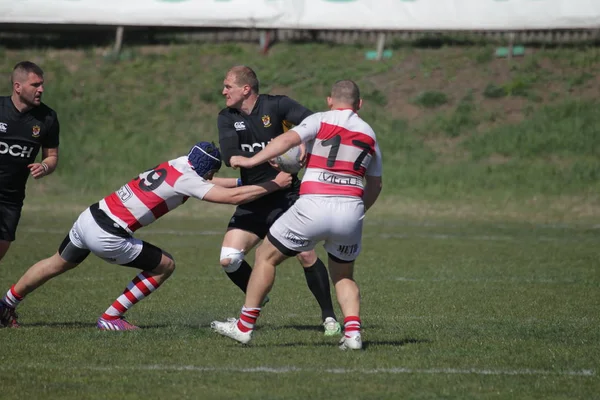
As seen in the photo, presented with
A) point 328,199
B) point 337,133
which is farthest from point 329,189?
point 337,133

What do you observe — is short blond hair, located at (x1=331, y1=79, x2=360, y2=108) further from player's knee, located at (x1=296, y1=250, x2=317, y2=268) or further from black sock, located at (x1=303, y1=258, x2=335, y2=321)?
black sock, located at (x1=303, y1=258, x2=335, y2=321)

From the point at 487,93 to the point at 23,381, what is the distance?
1931 cm

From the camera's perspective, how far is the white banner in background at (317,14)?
77.4 feet

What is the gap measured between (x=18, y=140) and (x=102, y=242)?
68.1 inches

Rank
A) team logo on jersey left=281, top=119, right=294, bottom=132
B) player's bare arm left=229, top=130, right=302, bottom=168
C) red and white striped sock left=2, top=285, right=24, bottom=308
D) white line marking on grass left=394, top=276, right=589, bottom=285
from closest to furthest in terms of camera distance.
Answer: player's bare arm left=229, top=130, right=302, bottom=168
red and white striped sock left=2, top=285, right=24, bottom=308
team logo on jersey left=281, top=119, right=294, bottom=132
white line marking on grass left=394, top=276, right=589, bottom=285

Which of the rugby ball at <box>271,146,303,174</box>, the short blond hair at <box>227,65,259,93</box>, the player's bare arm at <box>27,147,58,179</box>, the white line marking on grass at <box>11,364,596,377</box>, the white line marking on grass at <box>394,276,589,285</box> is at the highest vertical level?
the short blond hair at <box>227,65,259,93</box>

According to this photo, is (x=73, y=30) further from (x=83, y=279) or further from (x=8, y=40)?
(x=83, y=279)

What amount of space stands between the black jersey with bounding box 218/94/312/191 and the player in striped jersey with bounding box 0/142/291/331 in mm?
768

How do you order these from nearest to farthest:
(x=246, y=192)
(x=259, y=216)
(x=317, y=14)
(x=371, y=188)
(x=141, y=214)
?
(x=371, y=188), (x=246, y=192), (x=141, y=214), (x=259, y=216), (x=317, y=14)

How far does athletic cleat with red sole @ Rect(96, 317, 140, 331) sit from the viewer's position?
8383 mm

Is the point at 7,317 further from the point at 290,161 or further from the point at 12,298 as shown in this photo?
the point at 290,161

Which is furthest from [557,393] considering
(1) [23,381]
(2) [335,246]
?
(1) [23,381]

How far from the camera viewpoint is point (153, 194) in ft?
26.4

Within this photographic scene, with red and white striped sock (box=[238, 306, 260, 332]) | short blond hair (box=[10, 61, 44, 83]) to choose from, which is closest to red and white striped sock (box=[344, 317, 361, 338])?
red and white striped sock (box=[238, 306, 260, 332])
